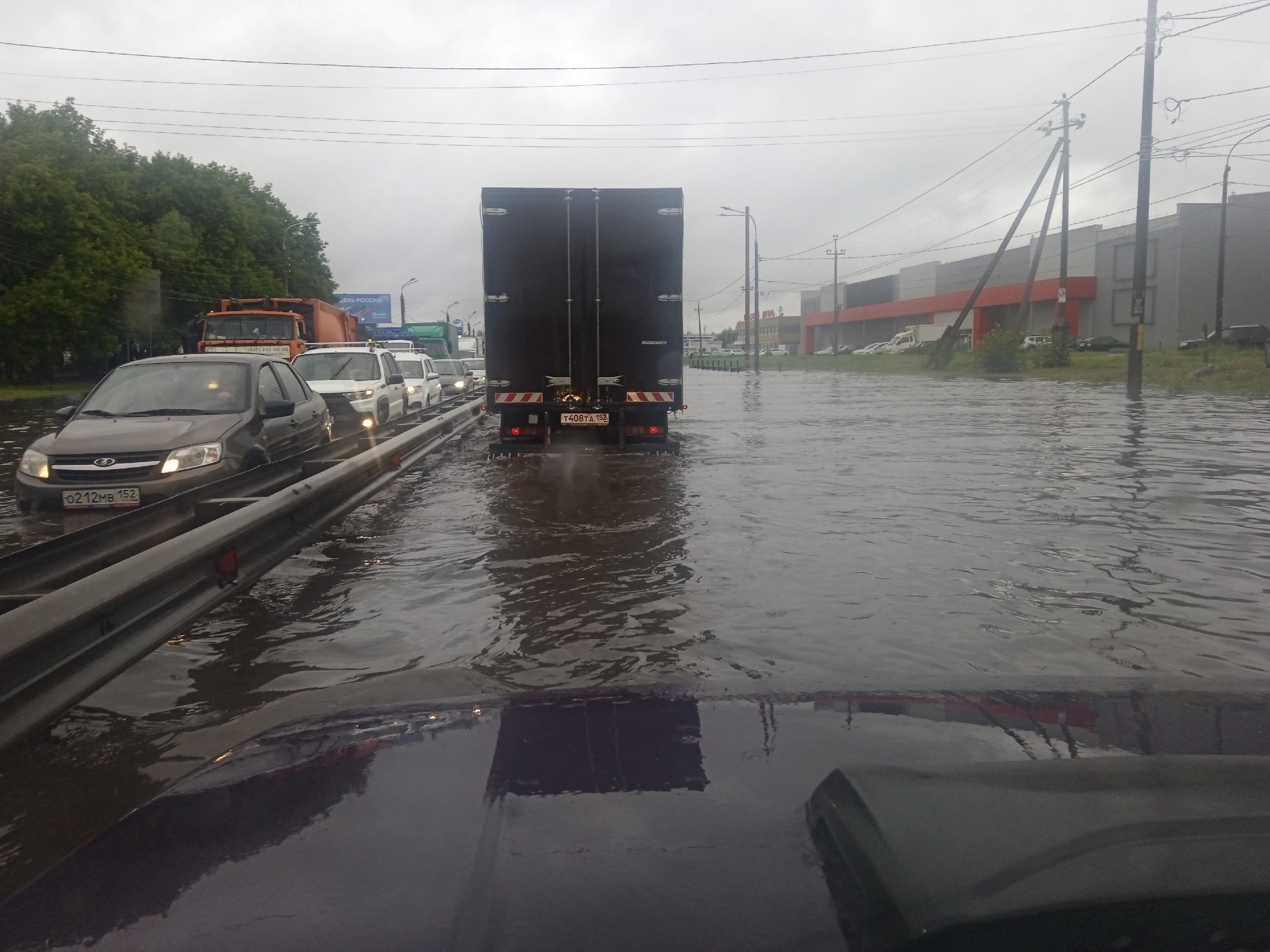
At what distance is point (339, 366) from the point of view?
20844 millimetres

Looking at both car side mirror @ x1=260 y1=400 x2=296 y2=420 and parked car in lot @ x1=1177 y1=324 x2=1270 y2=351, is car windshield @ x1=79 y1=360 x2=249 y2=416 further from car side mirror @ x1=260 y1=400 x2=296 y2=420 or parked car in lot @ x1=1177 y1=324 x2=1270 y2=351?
parked car in lot @ x1=1177 y1=324 x2=1270 y2=351

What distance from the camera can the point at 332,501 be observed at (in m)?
7.50

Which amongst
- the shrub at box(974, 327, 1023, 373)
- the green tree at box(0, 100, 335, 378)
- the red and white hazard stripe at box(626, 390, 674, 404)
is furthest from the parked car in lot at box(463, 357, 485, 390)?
the red and white hazard stripe at box(626, 390, 674, 404)

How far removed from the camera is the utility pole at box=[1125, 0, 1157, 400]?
85.9 ft

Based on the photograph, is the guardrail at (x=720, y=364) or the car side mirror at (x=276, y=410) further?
the guardrail at (x=720, y=364)

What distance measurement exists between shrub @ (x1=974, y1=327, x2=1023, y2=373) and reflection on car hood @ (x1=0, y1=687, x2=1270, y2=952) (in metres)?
47.7

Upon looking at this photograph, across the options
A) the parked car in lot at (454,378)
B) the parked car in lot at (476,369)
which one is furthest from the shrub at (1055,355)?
the parked car in lot at (454,378)

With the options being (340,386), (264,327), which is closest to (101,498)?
(340,386)

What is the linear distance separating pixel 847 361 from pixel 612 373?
205 ft

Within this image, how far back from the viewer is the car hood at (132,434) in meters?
9.54

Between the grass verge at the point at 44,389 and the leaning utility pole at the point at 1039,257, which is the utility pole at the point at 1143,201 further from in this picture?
the grass verge at the point at 44,389

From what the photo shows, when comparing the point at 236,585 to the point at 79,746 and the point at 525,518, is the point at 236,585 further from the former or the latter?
Result: the point at 525,518

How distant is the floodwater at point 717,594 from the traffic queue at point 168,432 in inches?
26.9

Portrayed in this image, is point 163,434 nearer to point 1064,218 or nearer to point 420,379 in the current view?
point 420,379
